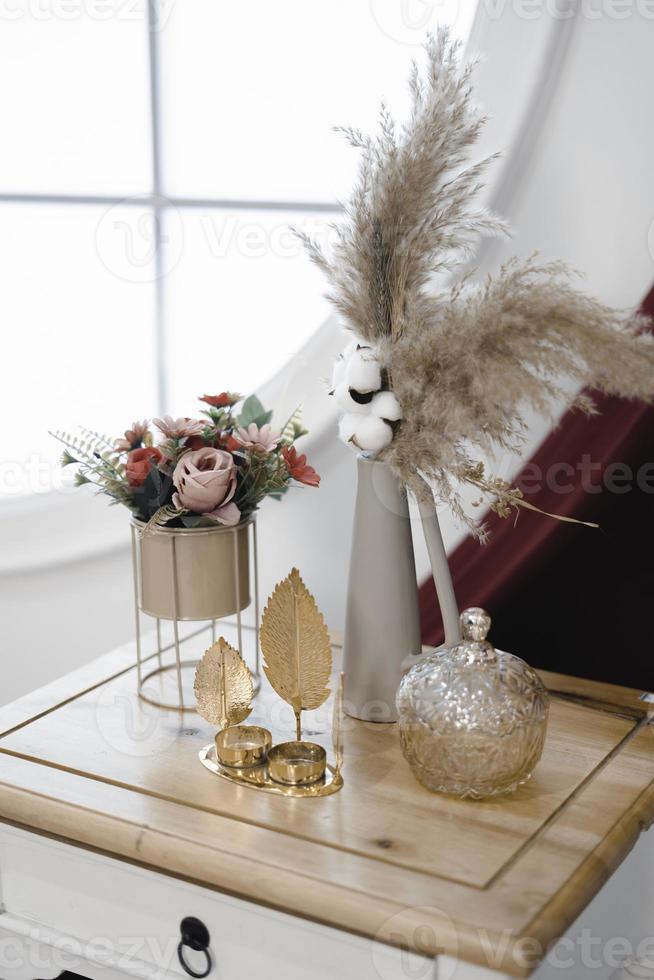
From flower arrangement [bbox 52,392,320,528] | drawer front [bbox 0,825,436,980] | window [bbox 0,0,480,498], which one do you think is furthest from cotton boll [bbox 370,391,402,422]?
window [bbox 0,0,480,498]

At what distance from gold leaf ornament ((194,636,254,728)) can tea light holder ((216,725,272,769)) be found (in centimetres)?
2

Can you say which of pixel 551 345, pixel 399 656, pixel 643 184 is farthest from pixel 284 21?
pixel 399 656

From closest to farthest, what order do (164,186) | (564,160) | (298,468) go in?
(298,468)
(564,160)
(164,186)

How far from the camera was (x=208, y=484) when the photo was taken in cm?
111

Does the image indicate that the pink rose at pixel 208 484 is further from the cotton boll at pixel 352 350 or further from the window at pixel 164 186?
the window at pixel 164 186

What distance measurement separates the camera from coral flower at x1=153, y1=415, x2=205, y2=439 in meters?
1.14

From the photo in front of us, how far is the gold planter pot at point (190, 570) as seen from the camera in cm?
115

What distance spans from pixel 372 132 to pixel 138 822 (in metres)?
0.99

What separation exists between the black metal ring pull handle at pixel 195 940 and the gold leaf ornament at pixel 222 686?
0.21 metres

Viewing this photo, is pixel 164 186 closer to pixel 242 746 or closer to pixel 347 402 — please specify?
pixel 347 402

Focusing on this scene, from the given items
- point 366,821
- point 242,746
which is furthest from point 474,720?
point 242,746

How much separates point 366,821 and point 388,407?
0.39 m

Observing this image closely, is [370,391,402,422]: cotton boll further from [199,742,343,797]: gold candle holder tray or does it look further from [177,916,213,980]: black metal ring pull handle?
[177,916,213,980]: black metal ring pull handle

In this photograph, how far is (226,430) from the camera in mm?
1193
